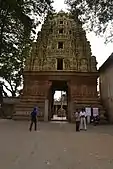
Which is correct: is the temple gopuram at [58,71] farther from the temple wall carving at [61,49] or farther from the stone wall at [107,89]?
the stone wall at [107,89]

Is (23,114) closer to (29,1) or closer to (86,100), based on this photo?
(86,100)

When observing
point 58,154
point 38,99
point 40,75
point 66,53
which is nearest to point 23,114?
point 38,99

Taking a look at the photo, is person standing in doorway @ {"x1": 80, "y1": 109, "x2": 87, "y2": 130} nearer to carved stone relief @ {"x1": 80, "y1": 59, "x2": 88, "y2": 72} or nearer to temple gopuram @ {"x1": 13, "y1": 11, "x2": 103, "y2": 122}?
temple gopuram @ {"x1": 13, "y1": 11, "x2": 103, "y2": 122}

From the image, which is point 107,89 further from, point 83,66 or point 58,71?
point 58,71

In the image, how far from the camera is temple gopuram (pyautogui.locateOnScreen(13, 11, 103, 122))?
31.2 metres

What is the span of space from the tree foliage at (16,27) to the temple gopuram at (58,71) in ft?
8.09

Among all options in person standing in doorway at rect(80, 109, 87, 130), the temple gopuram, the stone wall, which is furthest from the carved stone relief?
person standing in doorway at rect(80, 109, 87, 130)

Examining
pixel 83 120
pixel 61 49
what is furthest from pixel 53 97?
pixel 83 120

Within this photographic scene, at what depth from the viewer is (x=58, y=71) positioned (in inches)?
1281

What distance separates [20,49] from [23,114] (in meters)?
6.74

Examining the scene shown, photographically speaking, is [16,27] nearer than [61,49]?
Yes

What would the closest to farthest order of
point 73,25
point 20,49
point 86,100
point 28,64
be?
point 20,49 < point 86,100 < point 28,64 < point 73,25

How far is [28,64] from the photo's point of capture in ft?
111

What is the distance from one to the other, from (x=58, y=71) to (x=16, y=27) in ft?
28.3
